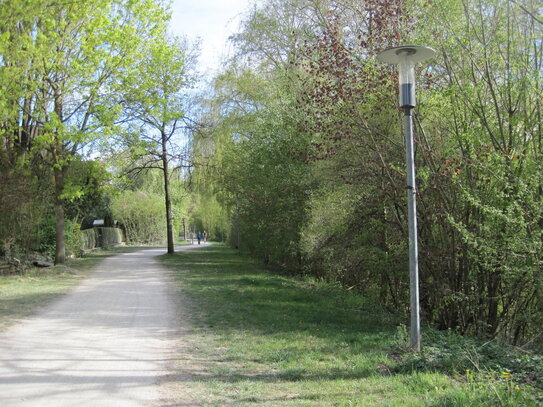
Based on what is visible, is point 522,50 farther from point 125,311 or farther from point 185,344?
point 125,311

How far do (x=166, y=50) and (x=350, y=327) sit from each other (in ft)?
49.2

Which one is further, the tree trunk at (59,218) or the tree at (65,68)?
the tree trunk at (59,218)

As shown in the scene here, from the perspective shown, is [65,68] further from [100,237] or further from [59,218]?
[100,237]

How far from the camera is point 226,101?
80.7 ft

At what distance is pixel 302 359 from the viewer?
21.1 ft

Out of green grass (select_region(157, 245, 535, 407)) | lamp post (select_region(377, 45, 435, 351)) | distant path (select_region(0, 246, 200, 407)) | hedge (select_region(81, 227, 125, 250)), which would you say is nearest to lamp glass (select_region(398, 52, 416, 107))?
lamp post (select_region(377, 45, 435, 351))

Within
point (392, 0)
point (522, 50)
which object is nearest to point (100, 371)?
point (392, 0)

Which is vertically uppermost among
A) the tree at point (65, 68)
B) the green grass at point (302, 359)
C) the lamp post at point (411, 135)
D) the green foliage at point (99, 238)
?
the tree at point (65, 68)

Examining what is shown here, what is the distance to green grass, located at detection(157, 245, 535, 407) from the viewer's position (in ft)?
16.0

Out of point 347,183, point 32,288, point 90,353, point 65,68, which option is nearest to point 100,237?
point 65,68

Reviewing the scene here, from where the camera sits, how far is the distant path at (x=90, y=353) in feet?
16.2

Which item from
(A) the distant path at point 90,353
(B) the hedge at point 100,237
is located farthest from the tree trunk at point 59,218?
(B) the hedge at point 100,237

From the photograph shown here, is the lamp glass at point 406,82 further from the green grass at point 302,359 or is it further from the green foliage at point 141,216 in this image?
the green foliage at point 141,216

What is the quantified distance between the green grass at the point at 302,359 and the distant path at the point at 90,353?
1.78 ft
